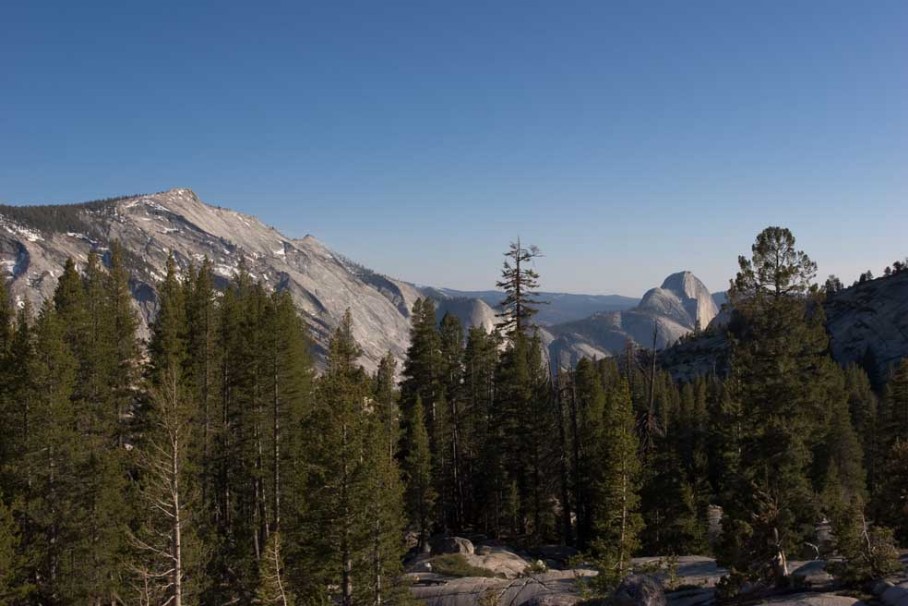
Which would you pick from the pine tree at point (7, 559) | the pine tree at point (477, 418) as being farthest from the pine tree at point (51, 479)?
the pine tree at point (477, 418)

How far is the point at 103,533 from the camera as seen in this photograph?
29.4m

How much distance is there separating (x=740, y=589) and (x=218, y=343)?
31.9 metres

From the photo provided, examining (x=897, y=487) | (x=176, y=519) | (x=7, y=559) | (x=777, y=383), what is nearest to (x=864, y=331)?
(x=897, y=487)

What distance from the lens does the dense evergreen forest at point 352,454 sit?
882 inches

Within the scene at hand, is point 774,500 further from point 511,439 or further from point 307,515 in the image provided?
point 511,439

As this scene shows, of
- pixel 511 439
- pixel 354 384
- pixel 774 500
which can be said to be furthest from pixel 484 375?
pixel 774 500

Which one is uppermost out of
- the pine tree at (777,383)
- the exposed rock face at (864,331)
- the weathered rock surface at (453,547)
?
the exposed rock face at (864,331)

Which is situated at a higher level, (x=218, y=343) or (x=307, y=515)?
(x=218, y=343)

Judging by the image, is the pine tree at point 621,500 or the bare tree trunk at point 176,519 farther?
the pine tree at point 621,500

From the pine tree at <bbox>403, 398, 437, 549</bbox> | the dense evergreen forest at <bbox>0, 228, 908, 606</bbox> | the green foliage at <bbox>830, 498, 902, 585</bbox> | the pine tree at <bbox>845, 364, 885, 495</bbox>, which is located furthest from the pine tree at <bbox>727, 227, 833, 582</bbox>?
the pine tree at <bbox>845, 364, 885, 495</bbox>

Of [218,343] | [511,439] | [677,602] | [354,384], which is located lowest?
[677,602]

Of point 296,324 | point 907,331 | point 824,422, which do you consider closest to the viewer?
point 824,422

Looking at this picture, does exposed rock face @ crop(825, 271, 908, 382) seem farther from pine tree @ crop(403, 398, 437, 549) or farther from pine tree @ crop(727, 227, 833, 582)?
pine tree @ crop(727, 227, 833, 582)

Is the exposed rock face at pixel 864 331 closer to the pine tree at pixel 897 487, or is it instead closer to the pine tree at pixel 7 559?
the pine tree at pixel 897 487
